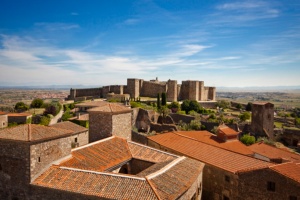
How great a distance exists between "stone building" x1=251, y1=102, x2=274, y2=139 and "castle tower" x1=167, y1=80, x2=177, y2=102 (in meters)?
20.0

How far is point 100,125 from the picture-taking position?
14766 millimetres

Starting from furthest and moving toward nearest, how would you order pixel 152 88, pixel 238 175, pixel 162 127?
pixel 152 88 → pixel 162 127 → pixel 238 175

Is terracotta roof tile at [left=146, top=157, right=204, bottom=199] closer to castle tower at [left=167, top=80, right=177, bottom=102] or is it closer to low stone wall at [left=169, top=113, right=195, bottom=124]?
low stone wall at [left=169, top=113, right=195, bottom=124]

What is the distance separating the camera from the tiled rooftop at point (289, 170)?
10.4 meters

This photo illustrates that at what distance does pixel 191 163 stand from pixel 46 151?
658cm

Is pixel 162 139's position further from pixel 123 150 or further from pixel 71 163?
pixel 71 163

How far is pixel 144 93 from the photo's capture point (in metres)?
55.8

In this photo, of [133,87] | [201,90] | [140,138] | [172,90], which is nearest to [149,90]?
[133,87]

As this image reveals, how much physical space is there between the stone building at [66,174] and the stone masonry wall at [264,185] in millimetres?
2201

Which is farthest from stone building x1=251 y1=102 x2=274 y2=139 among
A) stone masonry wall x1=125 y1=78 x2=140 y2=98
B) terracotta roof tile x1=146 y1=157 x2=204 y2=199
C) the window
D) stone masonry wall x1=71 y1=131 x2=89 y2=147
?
stone masonry wall x1=125 y1=78 x2=140 y2=98

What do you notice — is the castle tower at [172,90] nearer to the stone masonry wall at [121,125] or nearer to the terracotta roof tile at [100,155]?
the stone masonry wall at [121,125]

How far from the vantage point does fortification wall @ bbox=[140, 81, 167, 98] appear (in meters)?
53.3

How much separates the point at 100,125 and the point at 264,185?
9.19m

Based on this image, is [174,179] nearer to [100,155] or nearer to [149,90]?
[100,155]
